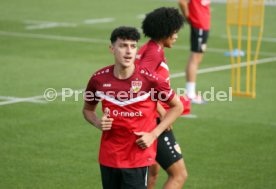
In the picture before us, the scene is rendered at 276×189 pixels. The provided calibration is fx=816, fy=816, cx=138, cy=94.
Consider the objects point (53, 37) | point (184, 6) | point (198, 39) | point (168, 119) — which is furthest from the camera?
point (53, 37)

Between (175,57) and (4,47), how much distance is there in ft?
15.1

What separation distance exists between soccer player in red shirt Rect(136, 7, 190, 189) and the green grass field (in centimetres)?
173

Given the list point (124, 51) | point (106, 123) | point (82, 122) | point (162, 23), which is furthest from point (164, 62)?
point (82, 122)

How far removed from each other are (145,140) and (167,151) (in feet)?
3.99

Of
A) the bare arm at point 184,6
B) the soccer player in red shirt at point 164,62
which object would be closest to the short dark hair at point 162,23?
the soccer player in red shirt at point 164,62

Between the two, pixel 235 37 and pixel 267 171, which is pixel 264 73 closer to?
pixel 235 37

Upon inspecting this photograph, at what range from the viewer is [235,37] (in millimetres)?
25328

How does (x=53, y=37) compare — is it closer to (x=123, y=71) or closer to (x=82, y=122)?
(x=82, y=122)

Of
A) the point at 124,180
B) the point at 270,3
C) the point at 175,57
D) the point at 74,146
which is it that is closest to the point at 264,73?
the point at 175,57

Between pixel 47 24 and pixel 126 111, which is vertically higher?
pixel 47 24

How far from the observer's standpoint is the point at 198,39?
53.6 feet

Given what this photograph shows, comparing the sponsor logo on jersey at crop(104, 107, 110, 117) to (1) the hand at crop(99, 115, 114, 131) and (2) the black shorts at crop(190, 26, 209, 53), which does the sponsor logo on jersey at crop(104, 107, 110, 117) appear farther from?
(2) the black shorts at crop(190, 26, 209, 53)

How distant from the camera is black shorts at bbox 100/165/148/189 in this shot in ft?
24.9

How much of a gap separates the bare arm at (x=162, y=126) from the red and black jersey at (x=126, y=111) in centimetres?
10
